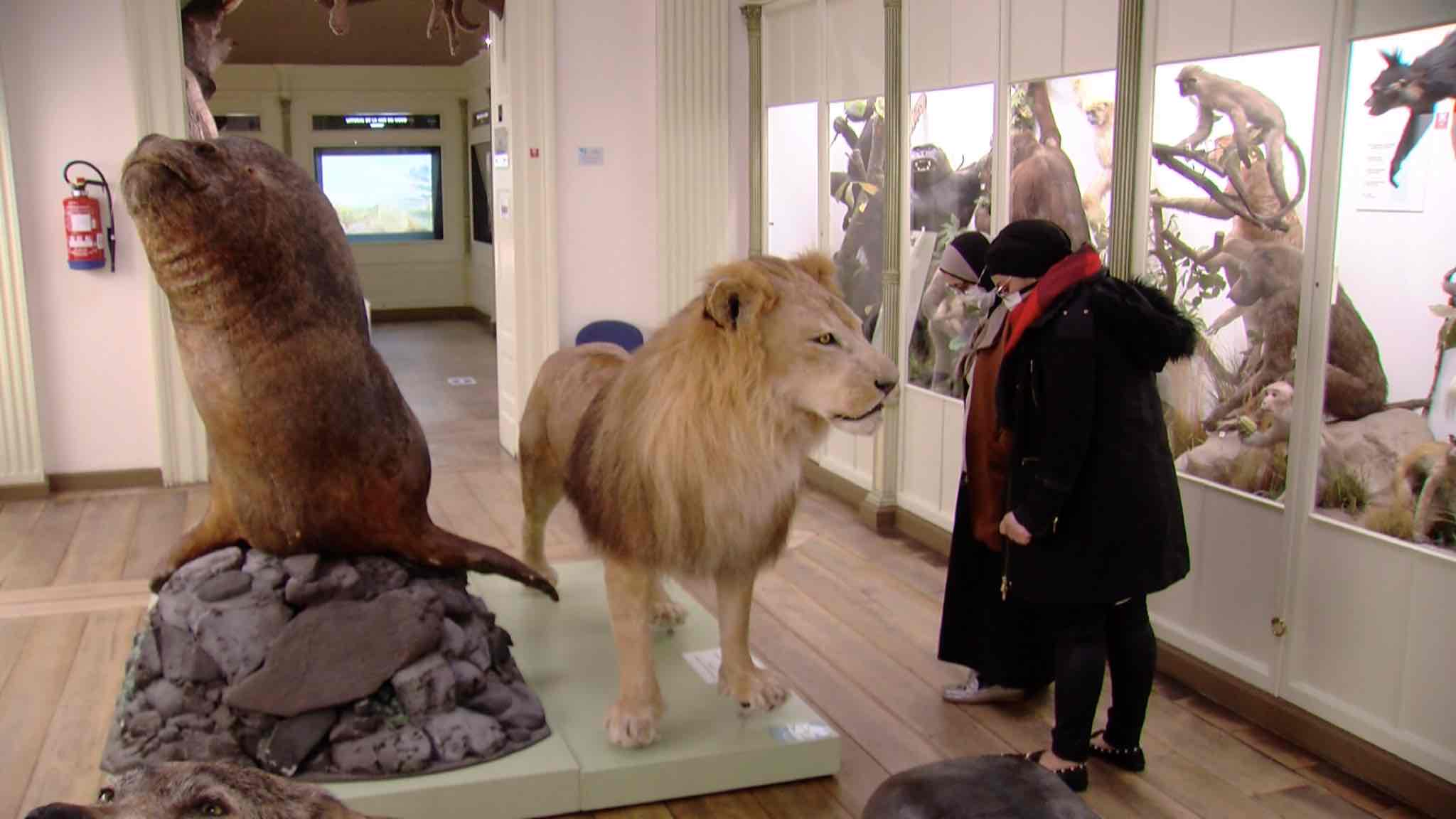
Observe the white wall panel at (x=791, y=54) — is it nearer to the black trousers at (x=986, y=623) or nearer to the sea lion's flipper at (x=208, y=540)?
the black trousers at (x=986, y=623)

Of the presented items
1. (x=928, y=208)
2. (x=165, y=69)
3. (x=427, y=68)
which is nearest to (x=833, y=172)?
(x=928, y=208)

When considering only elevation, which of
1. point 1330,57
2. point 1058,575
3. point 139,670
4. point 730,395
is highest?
point 1330,57

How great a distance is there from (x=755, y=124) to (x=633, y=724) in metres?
4.42

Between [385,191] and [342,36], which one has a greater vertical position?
[342,36]

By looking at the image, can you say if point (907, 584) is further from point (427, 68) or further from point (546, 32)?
point (427, 68)

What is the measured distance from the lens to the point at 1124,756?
10.8ft

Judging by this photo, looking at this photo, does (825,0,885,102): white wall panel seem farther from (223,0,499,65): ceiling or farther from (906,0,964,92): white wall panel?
(223,0,499,65): ceiling

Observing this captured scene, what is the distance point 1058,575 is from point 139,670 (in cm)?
228

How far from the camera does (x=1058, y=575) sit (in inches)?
120

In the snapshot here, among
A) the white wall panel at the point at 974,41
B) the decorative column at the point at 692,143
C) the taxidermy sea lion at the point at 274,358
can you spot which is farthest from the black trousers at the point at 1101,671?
the decorative column at the point at 692,143

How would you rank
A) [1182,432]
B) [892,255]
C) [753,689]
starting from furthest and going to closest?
[892,255] → [1182,432] → [753,689]

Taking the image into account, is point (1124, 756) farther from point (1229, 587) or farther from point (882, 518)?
point (882, 518)

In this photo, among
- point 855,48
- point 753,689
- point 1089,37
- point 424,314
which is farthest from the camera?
point 424,314

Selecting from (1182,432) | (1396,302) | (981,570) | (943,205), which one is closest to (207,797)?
(981,570)
